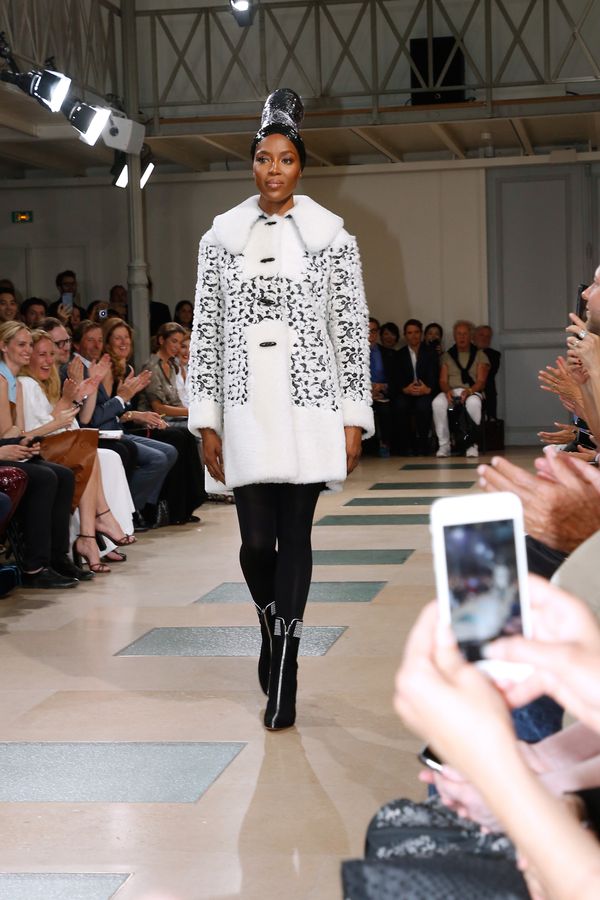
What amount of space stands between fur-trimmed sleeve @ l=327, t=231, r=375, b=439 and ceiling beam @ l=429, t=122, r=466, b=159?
7.89 meters

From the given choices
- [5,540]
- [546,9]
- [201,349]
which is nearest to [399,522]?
A: [5,540]

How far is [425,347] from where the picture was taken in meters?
13.0

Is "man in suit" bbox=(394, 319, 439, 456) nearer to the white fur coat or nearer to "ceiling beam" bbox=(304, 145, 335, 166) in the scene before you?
"ceiling beam" bbox=(304, 145, 335, 166)

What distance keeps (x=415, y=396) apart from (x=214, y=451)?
929 centimetres

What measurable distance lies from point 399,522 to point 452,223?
682 cm

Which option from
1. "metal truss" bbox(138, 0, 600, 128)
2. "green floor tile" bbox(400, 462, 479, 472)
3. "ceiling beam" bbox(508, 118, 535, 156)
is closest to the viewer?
"green floor tile" bbox(400, 462, 479, 472)

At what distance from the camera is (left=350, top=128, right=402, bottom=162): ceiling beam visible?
11793mm

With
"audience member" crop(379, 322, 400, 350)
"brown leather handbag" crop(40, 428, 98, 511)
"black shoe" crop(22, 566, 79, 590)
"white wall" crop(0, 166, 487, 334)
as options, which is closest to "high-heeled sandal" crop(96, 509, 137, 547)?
"brown leather handbag" crop(40, 428, 98, 511)

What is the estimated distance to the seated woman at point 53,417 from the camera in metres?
6.24

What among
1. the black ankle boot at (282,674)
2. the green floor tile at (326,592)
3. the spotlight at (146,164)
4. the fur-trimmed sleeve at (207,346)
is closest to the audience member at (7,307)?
the spotlight at (146,164)

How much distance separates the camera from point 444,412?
12516 millimetres

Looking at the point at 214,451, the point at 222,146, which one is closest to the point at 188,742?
the point at 214,451

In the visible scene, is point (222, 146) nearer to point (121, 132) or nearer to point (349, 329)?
point (121, 132)

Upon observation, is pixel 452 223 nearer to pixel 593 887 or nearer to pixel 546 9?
pixel 546 9
